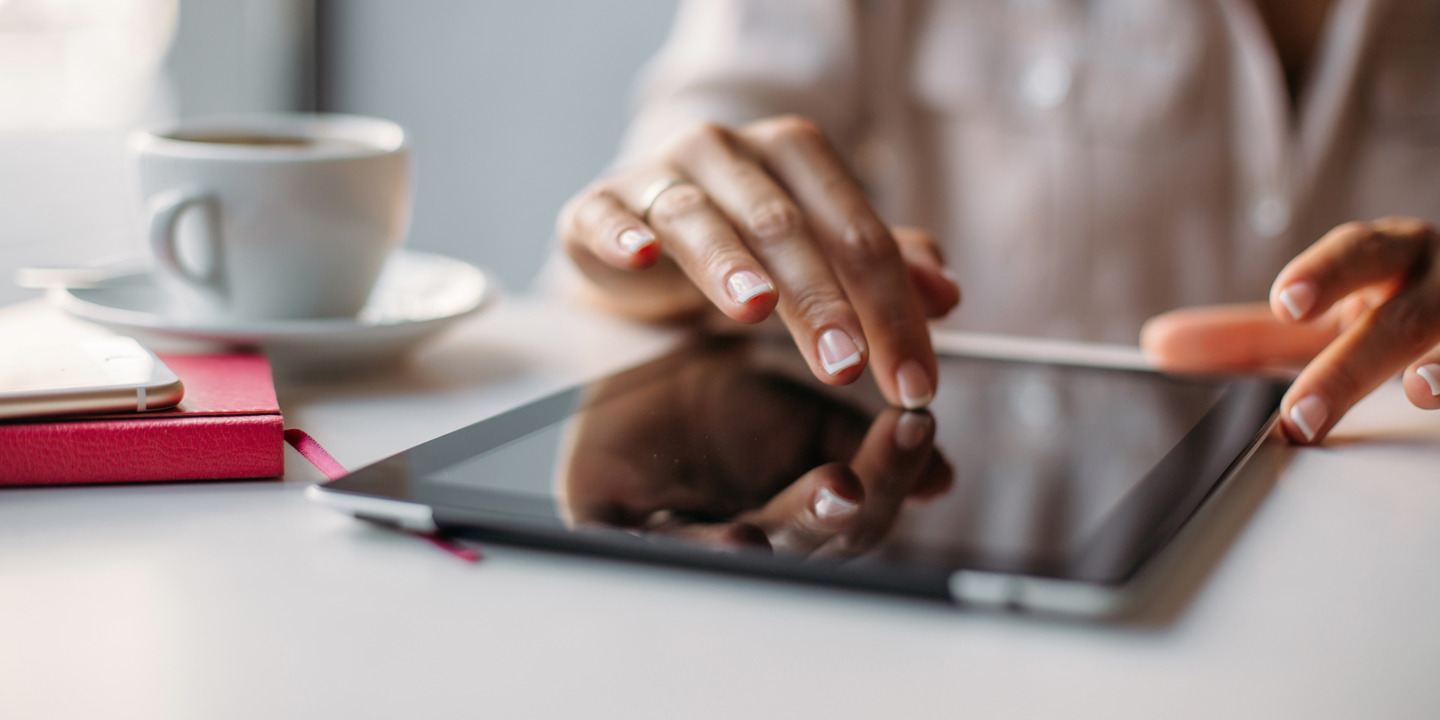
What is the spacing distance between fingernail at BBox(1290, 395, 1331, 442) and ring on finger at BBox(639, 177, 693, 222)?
30 centimetres

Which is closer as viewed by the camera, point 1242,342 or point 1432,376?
point 1432,376

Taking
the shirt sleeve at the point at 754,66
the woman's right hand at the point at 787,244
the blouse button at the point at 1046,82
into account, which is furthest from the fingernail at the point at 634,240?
the blouse button at the point at 1046,82

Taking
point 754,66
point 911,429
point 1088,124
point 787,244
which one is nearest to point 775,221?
point 787,244

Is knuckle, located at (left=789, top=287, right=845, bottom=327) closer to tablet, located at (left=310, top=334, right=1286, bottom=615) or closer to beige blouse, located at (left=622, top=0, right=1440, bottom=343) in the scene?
tablet, located at (left=310, top=334, right=1286, bottom=615)

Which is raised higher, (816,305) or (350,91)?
(816,305)

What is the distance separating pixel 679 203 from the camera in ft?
1.74

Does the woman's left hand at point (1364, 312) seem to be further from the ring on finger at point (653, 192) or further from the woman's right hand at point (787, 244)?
the ring on finger at point (653, 192)

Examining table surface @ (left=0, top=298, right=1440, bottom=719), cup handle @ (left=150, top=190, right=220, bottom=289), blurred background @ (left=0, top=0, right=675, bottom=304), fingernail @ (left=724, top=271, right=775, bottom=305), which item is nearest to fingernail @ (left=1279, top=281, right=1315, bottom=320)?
table surface @ (left=0, top=298, right=1440, bottom=719)

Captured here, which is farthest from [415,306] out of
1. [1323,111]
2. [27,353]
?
[1323,111]

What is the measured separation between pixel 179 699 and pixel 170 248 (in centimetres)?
34

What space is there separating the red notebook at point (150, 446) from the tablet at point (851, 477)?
61 millimetres

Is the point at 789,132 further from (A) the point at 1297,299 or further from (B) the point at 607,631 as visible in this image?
(B) the point at 607,631

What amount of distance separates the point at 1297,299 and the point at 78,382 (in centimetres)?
48

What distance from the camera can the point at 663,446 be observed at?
397 millimetres
